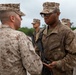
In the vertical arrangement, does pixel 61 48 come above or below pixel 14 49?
below

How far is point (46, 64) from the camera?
7.03m

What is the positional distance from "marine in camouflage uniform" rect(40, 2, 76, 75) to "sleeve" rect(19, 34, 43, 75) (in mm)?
1193

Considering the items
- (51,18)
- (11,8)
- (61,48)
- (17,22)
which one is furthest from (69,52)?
(11,8)

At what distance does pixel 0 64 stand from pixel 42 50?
1.54m

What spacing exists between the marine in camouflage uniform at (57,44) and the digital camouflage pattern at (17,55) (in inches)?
47.1

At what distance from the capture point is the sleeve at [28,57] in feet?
18.9

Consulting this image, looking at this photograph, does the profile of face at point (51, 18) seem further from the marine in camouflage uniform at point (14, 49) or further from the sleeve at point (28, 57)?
the sleeve at point (28, 57)

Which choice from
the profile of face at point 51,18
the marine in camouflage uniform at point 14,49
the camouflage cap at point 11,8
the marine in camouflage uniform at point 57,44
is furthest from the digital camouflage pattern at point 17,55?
the profile of face at point 51,18

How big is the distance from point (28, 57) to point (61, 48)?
1427 millimetres

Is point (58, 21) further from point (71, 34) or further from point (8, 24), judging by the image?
point (8, 24)

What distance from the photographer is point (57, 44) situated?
708cm

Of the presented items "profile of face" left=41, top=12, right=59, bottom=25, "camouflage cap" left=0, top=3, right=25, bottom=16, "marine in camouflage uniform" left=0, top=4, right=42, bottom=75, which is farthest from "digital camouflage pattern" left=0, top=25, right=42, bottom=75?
"profile of face" left=41, top=12, right=59, bottom=25

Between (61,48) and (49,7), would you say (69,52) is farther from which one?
(49,7)

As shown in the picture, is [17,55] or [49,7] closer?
[17,55]
